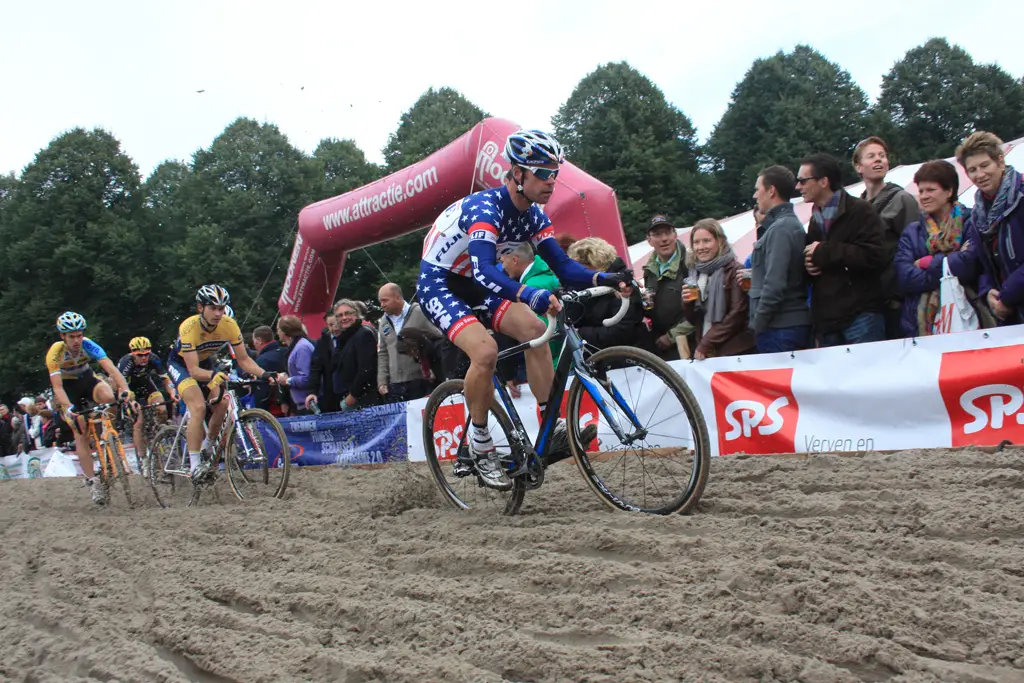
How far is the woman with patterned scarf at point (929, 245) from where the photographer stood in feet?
21.3

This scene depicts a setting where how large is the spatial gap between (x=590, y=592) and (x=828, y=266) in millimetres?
4111

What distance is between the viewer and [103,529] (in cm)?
761

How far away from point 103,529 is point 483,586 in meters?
4.98

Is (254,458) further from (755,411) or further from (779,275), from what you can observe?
(779,275)

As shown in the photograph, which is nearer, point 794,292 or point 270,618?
point 270,618

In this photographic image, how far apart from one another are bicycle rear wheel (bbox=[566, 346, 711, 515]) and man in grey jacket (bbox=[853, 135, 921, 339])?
2985mm

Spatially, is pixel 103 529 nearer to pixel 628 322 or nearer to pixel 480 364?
pixel 480 364

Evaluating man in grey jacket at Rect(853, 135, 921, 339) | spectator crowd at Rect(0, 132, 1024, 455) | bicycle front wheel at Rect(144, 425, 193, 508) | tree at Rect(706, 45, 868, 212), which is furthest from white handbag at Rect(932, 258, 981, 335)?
tree at Rect(706, 45, 868, 212)

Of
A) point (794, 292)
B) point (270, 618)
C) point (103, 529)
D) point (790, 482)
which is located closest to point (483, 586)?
point (270, 618)

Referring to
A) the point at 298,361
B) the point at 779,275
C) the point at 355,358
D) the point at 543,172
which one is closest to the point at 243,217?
the point at 298,361

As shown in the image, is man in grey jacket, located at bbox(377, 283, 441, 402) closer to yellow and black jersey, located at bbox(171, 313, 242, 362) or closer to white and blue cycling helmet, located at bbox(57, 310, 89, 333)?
yellow and black jersey, located at bbox(171, 313, 242, 362)

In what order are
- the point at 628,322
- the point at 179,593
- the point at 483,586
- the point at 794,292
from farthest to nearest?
the point at 628,322
the point at 794,292
the point at 179,593
the point at 483,586

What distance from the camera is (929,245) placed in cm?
659

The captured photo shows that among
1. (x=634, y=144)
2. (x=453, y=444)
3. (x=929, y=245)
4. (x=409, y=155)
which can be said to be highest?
(x=409, y=155)
